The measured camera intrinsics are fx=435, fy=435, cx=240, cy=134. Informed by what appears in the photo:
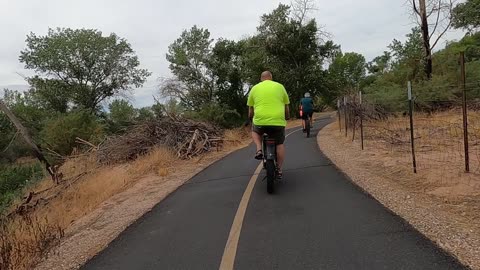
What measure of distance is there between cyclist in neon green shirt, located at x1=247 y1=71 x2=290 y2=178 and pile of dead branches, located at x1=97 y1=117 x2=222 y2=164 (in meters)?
7.46

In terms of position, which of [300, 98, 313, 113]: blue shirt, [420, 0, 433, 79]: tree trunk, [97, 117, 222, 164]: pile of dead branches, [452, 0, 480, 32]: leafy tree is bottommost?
[97, 117, 222, 164]: pile of dead branches

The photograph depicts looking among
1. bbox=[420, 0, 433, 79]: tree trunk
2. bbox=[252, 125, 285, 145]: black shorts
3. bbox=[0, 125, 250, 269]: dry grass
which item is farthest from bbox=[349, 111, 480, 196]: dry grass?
bbox=[420, 0, 433, 79]: tree trunk

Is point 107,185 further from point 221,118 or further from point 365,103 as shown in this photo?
point 221,118

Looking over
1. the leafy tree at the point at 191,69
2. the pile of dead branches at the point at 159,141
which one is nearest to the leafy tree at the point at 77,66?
the leafy tree at the point at 191,69

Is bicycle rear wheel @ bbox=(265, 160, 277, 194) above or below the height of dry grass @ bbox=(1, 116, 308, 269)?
above

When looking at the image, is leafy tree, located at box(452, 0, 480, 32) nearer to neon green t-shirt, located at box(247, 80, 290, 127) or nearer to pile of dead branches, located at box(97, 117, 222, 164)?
pile of dead branches, located at box(97, 117, 222, 164)

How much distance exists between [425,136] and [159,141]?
9.30 metres

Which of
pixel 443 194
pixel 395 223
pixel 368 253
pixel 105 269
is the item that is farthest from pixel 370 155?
pixel 105 269

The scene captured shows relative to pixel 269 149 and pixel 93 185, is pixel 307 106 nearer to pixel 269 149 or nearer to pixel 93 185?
pixel 93 185

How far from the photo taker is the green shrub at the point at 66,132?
106 ft

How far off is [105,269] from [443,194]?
5117 millimetres

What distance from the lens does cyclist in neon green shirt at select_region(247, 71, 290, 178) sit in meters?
8.15

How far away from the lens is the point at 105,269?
502cm

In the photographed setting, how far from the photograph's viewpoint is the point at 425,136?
Answer: 13453 millimetres
